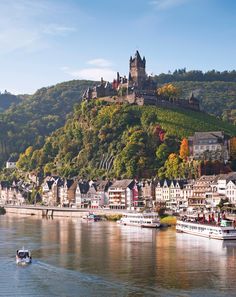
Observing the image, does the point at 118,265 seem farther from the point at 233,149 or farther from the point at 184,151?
the point at 233,149

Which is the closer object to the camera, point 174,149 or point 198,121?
point 174,149

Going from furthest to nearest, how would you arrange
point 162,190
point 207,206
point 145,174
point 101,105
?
point 101,105 < point 145,174 < point 162,190 < point 207,206

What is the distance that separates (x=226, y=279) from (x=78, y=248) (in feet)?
60.8

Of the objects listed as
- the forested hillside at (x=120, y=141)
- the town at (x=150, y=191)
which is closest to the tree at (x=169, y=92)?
the forested hillside at (x=120, y=141)

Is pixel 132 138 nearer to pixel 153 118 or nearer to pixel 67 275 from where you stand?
pixel 153 118

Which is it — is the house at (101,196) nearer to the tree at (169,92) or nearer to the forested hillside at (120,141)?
the forested hillside at (120,141)

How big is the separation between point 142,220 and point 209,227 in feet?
52.5

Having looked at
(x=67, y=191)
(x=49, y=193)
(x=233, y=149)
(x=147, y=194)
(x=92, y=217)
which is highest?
(x=233, y=149)

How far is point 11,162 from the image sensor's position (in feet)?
542

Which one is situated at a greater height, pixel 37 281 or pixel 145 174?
pixel 145 174

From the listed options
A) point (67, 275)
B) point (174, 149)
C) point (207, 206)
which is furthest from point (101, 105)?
point (67, 275)

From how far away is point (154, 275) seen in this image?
44.2 metres

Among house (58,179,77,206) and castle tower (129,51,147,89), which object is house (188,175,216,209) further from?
castle tower (129,51,147,89)

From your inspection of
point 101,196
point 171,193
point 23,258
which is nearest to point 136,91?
point 101,196
